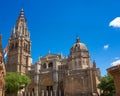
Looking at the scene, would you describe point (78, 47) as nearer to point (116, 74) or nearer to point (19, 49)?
point (19, 49)

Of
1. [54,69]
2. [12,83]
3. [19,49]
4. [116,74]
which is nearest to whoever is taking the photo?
[116,74]

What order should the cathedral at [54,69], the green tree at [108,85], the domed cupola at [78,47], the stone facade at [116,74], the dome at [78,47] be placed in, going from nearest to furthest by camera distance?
the stone facade at [116,74] → the green tree at [108,85] → the cathedral at [54,69] → the domed cupola at [78,47] → the dome at [78,47]

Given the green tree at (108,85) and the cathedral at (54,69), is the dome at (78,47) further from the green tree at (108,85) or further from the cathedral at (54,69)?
the green tree at (108,85)

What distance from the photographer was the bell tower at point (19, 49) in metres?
60.1

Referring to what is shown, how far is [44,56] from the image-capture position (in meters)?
61.5

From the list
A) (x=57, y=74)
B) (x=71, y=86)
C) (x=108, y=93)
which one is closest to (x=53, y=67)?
(x=57, y=74)

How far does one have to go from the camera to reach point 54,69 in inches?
2200

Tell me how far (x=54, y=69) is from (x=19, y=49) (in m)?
14.1

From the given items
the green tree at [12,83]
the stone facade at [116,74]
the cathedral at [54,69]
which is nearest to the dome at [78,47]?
the cathedral at [54,69]

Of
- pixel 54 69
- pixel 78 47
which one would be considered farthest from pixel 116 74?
pixel 54 69

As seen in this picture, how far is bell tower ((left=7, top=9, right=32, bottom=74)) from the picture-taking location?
6006 cm

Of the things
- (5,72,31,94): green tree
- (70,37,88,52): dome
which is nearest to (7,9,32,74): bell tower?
(70,37,88,52): dome

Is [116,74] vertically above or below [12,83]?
below

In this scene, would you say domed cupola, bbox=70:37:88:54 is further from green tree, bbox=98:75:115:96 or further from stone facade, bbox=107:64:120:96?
stone facade, bbox=107:64:120:96
